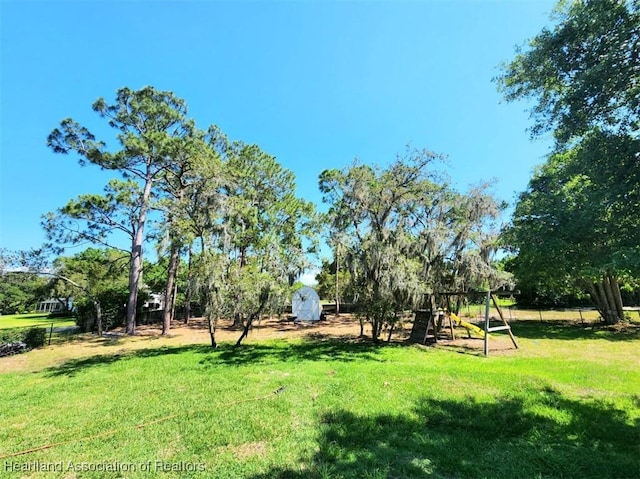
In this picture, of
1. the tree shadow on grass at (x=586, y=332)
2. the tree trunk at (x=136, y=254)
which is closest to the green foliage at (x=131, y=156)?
the tree trunk at (x=136, y=254)

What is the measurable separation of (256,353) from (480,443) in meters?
6.62

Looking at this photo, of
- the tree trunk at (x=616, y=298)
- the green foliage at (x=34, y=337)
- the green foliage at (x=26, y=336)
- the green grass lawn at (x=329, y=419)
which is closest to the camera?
the green grass lawn at (x=329, y=419)

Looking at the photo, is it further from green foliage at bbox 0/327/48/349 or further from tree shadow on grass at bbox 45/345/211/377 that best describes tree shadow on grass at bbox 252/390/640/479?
green foliage at bbox 0/327/48/349

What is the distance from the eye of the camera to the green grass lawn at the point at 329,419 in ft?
10.0

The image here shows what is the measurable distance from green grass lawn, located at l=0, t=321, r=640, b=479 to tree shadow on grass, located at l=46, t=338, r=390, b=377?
0.25 m

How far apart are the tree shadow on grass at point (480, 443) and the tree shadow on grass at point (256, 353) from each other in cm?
372

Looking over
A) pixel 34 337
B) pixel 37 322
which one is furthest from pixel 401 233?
pixel 37 322

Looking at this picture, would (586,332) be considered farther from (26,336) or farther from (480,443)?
(26,336)

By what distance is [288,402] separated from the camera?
4.75 metres

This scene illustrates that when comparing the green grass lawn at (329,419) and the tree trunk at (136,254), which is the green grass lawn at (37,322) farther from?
the green grass lawn at (329,419)

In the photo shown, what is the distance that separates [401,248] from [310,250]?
323 centimetres

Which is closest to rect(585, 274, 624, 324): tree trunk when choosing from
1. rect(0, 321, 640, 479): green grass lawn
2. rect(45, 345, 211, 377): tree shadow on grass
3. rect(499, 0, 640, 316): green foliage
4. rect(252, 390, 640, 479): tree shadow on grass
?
rect(0, 321, 640, 479): green grass lawn

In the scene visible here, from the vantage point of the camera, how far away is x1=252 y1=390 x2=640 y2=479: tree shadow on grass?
2.89 meters

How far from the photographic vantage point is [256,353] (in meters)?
8.88
